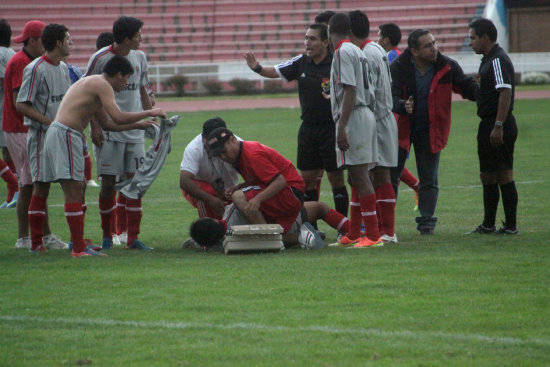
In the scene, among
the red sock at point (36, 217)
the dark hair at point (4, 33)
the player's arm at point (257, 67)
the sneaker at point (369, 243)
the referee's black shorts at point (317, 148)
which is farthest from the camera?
the dark hair at point (4, 33)

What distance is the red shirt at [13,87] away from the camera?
953 cm

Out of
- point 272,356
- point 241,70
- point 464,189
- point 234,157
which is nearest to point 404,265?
point 234,157

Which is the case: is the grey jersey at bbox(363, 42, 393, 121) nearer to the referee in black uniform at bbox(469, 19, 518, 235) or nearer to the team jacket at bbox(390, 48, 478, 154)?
the team jacket at bbox(390, 48, 478, 154)

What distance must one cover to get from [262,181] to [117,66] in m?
1.68

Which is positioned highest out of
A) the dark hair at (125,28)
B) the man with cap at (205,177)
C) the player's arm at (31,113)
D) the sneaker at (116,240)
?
the dark hair at (125,28)

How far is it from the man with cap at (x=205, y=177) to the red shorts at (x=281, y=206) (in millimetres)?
464

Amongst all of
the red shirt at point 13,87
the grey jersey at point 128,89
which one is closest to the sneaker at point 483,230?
the grey jersey at point 128,89

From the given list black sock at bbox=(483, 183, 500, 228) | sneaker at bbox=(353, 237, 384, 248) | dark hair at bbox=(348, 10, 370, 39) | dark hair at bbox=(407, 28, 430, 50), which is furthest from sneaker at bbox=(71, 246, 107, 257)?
black sock at bbox=(483, 183, 500, 228)

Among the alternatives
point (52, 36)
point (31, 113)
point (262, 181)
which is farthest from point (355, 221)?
point (52, 36)

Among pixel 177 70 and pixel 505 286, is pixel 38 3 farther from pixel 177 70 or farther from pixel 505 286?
pixel 505 286

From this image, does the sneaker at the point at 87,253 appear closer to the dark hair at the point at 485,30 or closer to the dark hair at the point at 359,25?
the dark hair at the point at 359,25

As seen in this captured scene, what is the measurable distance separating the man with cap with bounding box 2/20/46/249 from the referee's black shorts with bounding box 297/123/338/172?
2.69 m

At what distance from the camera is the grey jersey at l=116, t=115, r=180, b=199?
907 centimetres

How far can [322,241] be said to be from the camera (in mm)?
9203
